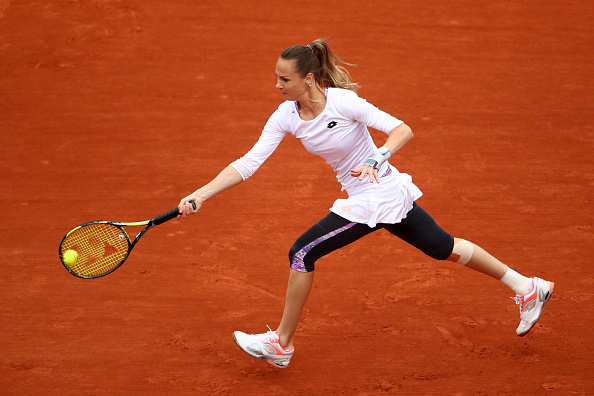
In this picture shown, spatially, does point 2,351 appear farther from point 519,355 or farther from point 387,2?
point 387,2

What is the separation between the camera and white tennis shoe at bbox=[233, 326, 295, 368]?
426 centimetres

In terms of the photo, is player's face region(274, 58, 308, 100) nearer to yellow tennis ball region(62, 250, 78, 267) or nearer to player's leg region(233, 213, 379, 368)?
player's leg region(233, 213, 379, 368)

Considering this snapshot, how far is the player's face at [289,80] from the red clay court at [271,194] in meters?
1.64

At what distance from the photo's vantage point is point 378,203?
3.97 m

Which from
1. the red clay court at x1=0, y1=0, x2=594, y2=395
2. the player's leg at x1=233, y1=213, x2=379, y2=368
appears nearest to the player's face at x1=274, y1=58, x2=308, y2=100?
the player's leg at x1=233, y1=213, x2=379, y2=368

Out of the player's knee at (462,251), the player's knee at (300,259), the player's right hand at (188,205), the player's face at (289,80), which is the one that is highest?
the player's face at (289,80)

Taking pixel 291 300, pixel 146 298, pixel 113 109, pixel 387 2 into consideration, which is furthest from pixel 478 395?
pixel 387 2

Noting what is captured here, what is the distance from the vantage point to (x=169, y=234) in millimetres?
5723

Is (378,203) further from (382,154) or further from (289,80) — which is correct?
(289,80)

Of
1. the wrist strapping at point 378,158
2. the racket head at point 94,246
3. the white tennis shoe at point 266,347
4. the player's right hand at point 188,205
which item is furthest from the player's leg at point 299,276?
the racket head at point 94,246

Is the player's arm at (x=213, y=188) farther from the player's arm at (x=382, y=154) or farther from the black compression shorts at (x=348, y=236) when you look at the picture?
the player's arm at (x=382, y=154)

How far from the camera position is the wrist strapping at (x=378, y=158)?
363cm

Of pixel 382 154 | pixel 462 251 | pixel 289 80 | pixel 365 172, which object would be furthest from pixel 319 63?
pixel 462 251

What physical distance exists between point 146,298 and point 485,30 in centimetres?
522
